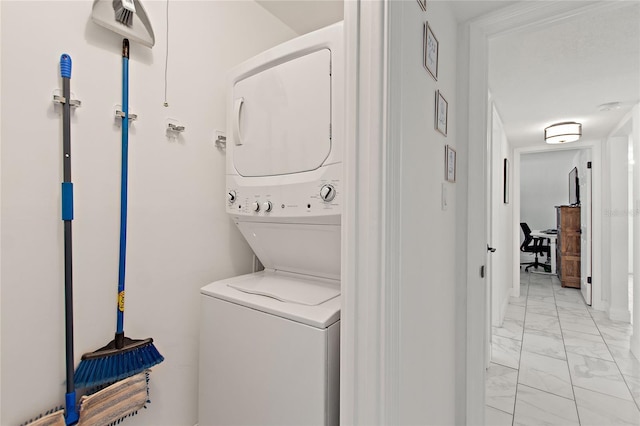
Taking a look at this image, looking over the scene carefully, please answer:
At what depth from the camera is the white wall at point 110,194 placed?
990mm

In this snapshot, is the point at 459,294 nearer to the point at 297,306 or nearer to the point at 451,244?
the point at 451,244

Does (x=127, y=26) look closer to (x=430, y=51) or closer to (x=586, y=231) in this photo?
(x=430, y=51)

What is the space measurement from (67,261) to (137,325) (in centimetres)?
40

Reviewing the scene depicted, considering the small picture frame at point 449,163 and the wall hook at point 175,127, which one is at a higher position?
the wall hook at point 175,127

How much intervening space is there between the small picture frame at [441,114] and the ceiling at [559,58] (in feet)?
1.69

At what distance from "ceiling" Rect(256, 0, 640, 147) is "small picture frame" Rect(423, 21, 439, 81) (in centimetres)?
44

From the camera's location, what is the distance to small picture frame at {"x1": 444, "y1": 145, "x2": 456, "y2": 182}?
4.62 ft

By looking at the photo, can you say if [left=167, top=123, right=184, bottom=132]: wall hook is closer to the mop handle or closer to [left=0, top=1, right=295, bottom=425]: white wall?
[left=0, top=1, right=295, bottom=425]: white wall

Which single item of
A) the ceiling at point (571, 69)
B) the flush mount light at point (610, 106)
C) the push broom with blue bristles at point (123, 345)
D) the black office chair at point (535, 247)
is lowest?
the black office chair at point (535, 247)

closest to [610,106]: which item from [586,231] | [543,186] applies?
[586,231]

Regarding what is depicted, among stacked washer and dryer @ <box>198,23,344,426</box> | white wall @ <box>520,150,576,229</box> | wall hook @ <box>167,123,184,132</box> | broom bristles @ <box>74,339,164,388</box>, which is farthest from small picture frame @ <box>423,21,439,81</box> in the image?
white wall @ <box>520,150,576,229</box>

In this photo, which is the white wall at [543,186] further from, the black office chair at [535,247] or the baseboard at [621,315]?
the baseboard at [621,315]

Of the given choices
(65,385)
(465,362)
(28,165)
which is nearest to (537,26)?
(465,362)

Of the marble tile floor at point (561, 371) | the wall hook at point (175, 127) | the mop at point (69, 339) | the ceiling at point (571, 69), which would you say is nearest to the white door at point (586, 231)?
the marble tile floor at point (561, 371)
